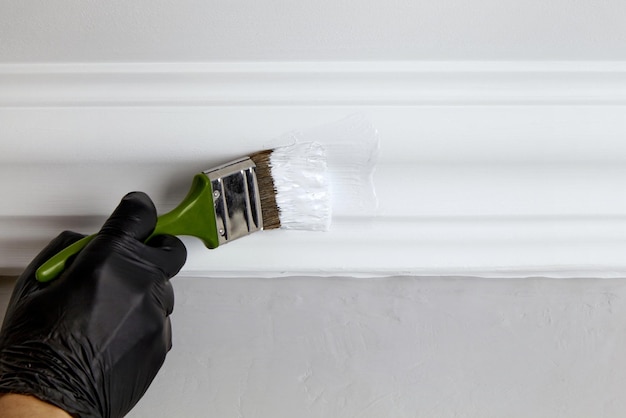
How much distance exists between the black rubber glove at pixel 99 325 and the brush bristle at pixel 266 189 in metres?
0.10

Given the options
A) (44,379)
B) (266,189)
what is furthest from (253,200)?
(44,379)

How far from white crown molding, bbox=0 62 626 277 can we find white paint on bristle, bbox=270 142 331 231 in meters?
0.02

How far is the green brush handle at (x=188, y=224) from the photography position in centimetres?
64

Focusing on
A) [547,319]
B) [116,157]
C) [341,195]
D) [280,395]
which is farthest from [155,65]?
[547,319]

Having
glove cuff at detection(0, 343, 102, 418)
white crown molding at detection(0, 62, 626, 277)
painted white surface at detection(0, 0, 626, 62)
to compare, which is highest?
painted white surface at detection(0, 0, 626, 62)

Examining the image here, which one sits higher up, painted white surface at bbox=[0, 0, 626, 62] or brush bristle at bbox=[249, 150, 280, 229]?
painted white surface at bbox=[0, 0, 626, 62]

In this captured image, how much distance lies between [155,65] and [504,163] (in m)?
0.37

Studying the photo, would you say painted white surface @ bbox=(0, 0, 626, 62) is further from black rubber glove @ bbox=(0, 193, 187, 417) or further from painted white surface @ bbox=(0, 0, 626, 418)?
black rubber glove @ bbox=(0, 193, 187, 417)

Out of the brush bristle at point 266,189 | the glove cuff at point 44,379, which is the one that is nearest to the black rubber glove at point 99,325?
the glove cuff at point 44,379

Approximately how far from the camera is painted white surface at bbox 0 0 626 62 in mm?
613

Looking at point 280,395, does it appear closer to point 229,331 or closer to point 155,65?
point 229,331

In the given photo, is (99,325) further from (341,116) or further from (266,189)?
(341,116)

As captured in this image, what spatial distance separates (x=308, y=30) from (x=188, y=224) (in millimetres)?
226

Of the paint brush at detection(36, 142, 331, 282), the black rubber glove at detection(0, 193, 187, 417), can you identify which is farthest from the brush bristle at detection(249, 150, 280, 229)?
the black rubber glove at detection(0, 193, 187, 417)
